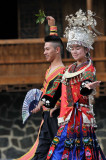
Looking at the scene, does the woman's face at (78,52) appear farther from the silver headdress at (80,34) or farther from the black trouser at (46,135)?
the black trouser at (46,135)

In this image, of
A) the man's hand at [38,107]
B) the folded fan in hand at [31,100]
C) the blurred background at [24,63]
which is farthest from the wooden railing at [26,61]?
the man's hand at [38,107]

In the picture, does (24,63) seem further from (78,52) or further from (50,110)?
(78,52)

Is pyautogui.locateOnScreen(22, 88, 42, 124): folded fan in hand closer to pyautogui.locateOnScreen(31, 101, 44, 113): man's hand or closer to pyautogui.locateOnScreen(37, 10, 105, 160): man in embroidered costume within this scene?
pyautogui.locateOnScreen(31, 101, 44, 113): man's hand

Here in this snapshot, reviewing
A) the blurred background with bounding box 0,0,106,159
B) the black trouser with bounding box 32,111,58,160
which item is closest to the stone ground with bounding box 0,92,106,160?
the blurred background with bounding box 0,0,106,159

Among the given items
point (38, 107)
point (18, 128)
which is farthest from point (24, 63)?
point (38, 107)

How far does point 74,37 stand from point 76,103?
0.80 metres

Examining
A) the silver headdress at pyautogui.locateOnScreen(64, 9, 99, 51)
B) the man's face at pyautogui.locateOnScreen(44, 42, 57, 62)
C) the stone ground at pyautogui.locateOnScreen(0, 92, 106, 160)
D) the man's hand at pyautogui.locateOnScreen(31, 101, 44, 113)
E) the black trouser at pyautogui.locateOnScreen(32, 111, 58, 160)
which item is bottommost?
the stone ground at pyautogui.locateOnScreen(0, 92, 106, 160)

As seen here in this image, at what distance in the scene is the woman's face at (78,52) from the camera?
5.33m

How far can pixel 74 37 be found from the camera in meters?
5.41

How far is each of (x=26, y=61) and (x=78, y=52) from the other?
440 cm

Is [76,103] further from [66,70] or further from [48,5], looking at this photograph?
[48,5]

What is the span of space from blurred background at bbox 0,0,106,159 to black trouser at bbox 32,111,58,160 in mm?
3337

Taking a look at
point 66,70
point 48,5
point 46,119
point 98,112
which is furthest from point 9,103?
A: point 66,70

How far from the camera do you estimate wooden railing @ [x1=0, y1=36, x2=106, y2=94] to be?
376 inches
